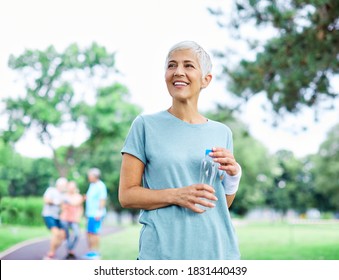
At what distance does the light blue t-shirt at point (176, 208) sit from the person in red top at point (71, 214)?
352 centimetres

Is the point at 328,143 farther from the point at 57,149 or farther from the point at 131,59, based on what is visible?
the point at 57,149

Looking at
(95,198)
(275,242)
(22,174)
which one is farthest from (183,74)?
(275,242)

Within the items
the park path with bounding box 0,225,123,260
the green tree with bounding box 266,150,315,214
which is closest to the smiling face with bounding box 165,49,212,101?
the park path with bounding box 0,225,123,260

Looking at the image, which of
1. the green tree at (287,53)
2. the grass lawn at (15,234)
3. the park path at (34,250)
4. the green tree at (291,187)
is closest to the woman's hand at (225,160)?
the green tree at (287,53)

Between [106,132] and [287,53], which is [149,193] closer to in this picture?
[287,53]

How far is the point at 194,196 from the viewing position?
0.82m

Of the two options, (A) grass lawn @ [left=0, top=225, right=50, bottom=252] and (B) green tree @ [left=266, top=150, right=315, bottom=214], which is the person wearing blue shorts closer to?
(A) grass lawn @ [left=0, top=225, right=50, bottom=252]

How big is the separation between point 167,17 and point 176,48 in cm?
381

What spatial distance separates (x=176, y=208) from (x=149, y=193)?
0.16 ft

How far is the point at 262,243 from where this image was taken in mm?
5262

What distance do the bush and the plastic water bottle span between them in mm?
3314

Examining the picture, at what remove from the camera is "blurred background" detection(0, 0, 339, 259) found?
4184mm

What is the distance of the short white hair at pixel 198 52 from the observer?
887 millimetres

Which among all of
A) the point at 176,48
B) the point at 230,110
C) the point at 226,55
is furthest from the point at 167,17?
the point at 176,48
